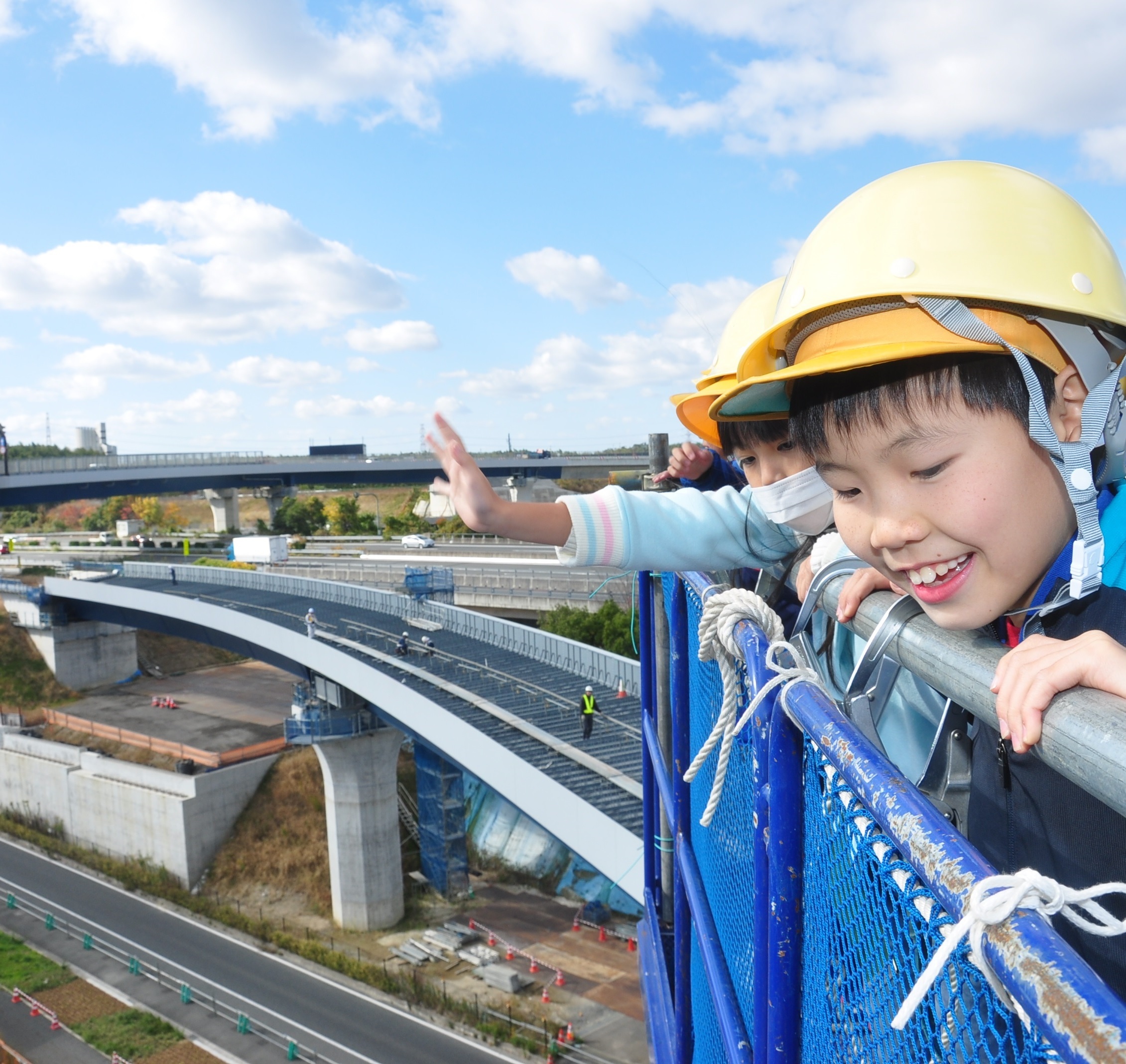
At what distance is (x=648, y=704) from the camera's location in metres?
4.78

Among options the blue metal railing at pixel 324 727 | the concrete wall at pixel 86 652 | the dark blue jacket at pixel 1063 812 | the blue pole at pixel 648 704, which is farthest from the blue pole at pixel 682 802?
the concrete wall at pixel 86 652

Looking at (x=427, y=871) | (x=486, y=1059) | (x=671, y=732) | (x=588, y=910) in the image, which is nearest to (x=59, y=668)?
(x=427, y=871)

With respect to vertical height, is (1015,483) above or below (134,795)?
above

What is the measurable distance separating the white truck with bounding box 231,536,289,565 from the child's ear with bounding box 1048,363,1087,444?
46.9 metres

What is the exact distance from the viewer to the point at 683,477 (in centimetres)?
371

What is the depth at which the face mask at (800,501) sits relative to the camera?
233cm

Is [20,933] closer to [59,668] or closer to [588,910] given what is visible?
[588,910]

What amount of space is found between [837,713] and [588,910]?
84.2 ft

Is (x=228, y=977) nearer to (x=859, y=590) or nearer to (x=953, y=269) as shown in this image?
(x=859, y=590)

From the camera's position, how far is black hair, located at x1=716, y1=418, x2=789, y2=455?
242cm

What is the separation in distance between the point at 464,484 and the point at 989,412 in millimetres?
1247

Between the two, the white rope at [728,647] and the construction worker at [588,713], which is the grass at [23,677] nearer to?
the construction worker at [588,713]

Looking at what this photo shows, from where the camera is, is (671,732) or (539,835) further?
(539,835)

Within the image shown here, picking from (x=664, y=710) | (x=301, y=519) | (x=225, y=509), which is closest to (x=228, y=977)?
(x=664, y=710)
